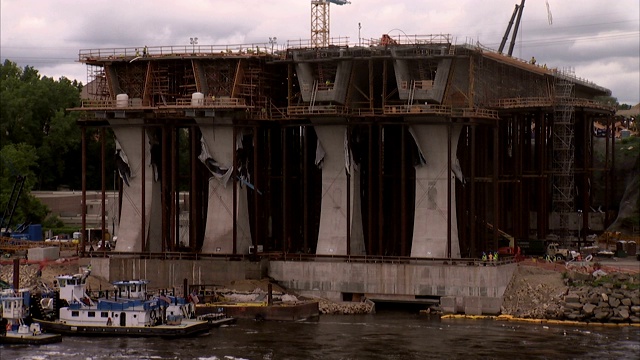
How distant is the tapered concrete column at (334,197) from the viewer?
123m

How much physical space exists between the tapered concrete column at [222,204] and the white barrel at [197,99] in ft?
5.43

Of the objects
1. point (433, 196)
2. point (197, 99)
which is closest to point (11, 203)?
point (197, 99)

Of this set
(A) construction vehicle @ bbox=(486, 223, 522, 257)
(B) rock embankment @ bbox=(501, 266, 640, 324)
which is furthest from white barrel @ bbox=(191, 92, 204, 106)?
(B) rock embankment @ bbox=(501, 266, 640, 324)

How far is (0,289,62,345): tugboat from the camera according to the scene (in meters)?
100

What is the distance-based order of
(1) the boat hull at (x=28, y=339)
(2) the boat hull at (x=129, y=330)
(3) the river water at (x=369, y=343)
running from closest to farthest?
(3) the river water at (x=369, y=343) < (1) the boat hull at (x=28, y=339) < (2) the boat hull at (x=129, y=330)

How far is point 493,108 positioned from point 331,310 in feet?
87.5

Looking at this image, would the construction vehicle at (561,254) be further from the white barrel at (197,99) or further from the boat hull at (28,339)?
the boat hull at (28,339)

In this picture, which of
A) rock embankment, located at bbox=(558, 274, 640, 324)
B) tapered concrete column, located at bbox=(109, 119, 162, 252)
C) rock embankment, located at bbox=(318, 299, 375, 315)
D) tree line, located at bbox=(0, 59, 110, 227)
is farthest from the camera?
tree line, located at bbox=(0, 59, 110, 227)

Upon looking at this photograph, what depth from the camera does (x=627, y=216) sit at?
152500 mm

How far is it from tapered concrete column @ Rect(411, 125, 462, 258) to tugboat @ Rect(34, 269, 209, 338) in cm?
2270

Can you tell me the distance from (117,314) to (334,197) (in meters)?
26.6

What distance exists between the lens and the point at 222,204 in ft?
412

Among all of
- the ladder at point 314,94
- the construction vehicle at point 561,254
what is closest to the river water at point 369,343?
the construction vehicle at point 561,254

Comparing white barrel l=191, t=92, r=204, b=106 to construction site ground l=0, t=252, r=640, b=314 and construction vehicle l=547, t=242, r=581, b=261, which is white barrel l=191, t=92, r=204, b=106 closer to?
construction site ground l=0, t=252, r=640, b=314
